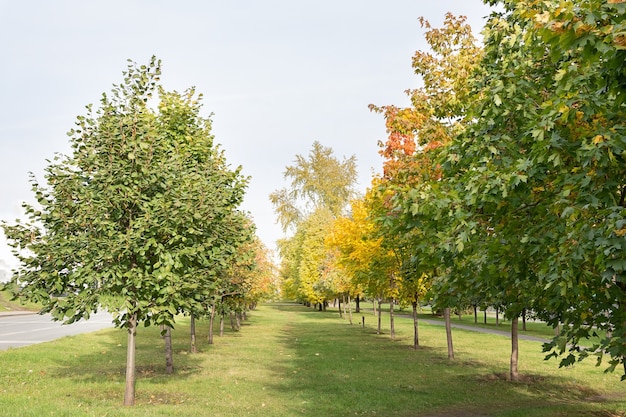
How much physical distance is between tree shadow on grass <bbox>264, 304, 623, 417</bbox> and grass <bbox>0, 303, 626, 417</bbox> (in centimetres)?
3

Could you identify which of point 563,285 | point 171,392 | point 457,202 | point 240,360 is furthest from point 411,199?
point 240,360

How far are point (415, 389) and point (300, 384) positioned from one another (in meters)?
3.21

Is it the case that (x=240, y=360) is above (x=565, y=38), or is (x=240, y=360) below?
below

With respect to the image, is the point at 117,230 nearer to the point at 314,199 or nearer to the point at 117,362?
the point at 117,362

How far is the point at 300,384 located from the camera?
14953 millimetres

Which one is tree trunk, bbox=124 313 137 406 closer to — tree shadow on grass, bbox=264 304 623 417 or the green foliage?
the green foliage

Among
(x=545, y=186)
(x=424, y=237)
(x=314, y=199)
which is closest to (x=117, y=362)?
(x=424, y=237)

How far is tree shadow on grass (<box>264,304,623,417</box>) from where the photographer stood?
11.9m

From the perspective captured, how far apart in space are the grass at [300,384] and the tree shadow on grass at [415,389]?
30mm

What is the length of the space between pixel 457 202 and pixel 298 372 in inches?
461

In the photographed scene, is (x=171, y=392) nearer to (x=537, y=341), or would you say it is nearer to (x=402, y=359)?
(x=402, y=359)

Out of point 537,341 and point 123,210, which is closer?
point 123,210

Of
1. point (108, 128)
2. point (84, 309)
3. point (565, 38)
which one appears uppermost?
point (108, 128)

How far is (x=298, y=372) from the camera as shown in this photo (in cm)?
1723
